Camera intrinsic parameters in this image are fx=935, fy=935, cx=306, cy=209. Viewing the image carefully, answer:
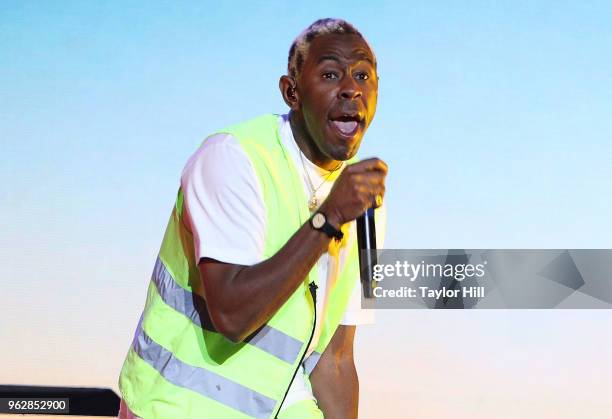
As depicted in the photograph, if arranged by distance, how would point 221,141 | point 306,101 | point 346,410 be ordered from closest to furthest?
point 221,141 → point 306,101 → point 346,410

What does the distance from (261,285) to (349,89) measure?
523 millimetres

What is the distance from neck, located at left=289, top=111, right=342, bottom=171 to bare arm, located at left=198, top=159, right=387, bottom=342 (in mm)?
277

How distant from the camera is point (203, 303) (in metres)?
2.06

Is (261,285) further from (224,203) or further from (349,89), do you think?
(349,89)

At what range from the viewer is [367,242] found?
7.56ft

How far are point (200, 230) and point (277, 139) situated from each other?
1.18ft

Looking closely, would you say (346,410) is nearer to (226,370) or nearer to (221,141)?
(226,370)

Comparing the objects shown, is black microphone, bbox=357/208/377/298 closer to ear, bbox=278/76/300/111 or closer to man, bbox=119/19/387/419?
man, bbox=119/19/387/419

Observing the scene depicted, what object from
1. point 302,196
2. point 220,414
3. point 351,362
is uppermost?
point 302,196

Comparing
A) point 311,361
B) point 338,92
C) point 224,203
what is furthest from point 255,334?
point 338,92

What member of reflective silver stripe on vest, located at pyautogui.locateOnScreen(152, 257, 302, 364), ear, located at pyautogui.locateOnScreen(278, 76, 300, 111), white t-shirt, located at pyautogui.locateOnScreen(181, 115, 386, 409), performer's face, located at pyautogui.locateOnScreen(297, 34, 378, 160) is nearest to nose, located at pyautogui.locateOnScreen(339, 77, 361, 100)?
performer's face, located at pyautogui.locateOnScreen(297, 34, 378, 160)

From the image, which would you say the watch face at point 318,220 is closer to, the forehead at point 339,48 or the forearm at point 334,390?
the forehead at point 339,48

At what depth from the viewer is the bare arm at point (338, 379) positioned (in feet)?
8.14

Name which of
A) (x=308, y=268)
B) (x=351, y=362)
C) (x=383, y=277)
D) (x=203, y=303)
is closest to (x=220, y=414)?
(x=203, y=303)
